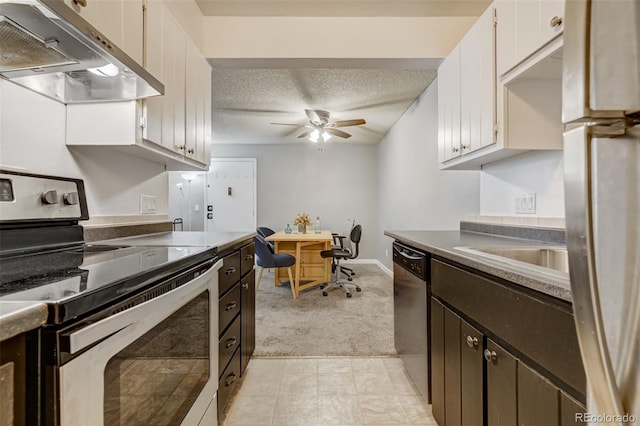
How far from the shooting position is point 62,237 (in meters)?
1.23

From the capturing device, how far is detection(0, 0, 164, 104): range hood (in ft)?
2.66

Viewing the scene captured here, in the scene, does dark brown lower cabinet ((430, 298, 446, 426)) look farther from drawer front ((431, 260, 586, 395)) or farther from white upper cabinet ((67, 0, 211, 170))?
white upper cabinet ((67, 0, 211, 170))

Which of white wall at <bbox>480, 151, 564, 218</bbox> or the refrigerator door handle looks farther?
white wall at <bbox>480, 151, 564, 218</bbox>

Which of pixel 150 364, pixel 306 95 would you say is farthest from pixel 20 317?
pixel 306 95

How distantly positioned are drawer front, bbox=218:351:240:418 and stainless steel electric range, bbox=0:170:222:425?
0.15 metres

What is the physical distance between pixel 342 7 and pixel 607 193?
2.27 m

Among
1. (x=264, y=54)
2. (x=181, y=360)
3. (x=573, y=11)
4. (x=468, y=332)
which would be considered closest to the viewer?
(x=573, y=11)

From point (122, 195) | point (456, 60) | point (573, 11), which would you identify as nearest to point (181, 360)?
point (122, 195)

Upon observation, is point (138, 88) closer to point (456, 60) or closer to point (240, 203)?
point (456, 60)

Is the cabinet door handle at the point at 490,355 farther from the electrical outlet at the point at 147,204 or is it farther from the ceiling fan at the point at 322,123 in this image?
the ceiling fan at the point at 322,123

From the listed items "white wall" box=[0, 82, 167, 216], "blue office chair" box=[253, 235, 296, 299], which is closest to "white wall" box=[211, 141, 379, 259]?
"blue office chair" box=[253, 235, 296, 299]

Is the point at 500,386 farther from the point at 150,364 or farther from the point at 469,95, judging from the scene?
the point at 469,95

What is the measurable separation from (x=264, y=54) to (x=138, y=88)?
1239mm

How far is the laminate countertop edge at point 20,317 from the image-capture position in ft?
1.46
